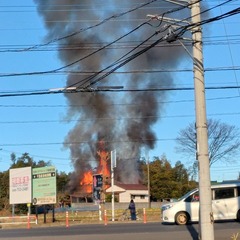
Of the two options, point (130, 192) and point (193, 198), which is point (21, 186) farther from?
point (130, 192)

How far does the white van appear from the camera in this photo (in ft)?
71.4

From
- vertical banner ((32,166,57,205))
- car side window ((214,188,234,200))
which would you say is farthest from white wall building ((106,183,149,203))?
car side window ((214,188,234,200))

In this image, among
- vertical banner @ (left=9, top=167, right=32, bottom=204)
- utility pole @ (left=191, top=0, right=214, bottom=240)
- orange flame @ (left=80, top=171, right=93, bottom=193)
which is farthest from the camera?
orange flame @ (left=80, top=171, right=93, bottom=193)

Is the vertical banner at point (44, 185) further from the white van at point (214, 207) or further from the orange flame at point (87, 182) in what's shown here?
the orange flame at point (87, 182)

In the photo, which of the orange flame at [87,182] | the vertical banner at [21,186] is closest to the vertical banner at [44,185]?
the vertical banner at [21,186]

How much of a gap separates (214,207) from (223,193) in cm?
83

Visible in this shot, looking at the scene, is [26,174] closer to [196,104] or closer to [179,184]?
[196,104]

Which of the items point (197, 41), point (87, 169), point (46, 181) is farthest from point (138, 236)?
point (87, 169)

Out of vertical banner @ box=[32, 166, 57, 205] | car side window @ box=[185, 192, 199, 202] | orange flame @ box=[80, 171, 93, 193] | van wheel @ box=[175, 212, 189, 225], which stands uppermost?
Answer: orange flame @ box=[80, 171, 93, 193]

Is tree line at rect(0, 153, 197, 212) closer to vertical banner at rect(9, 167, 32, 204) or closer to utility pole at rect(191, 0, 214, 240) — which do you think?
vertical banner at rect(9, 167, 32, 204)

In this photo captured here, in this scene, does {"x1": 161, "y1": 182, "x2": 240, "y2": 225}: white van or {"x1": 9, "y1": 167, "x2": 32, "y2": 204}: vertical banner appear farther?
{"x1": 9, "y1": 167, "x2": 32, "y2": 204}: vertical banner

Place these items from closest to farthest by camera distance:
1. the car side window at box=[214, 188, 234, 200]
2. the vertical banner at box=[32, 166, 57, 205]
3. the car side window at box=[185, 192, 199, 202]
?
1. the car side window at box=[185, 192, 199, 202]
2. the car side window at box=[214, 188, 234, 200]
3. the vertical banner at box=[32, 166, 57, 205]

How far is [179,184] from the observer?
3152 inches

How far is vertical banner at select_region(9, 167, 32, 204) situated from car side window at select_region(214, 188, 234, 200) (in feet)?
55.1
